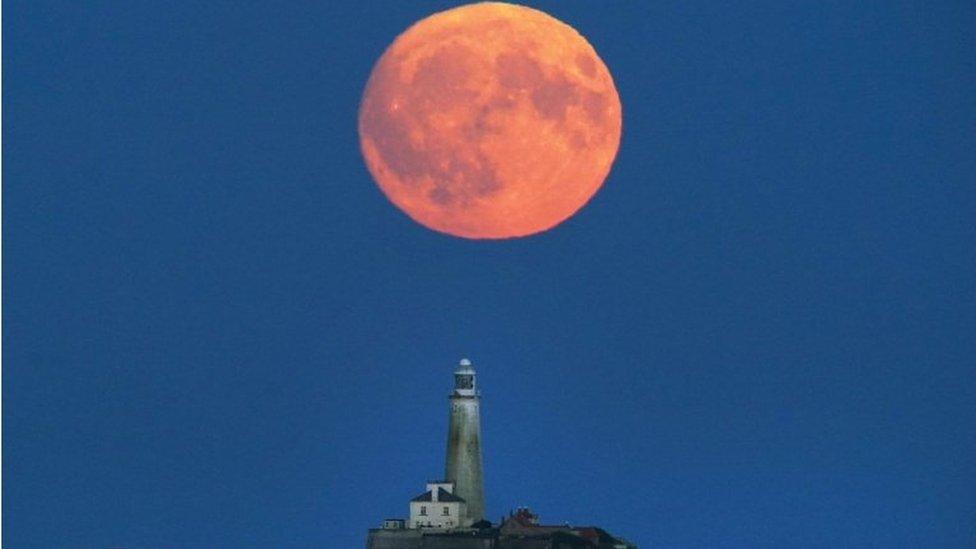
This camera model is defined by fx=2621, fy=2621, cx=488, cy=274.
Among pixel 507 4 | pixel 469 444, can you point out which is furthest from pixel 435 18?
pixel 469 444

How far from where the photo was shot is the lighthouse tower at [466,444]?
123 metres

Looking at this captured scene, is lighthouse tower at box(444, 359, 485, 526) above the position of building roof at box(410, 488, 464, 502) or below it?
above

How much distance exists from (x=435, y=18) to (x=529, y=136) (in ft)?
51.8

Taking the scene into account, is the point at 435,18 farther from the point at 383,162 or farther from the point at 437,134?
the point at 437,134

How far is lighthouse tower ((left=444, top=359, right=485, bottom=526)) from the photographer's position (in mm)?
123062

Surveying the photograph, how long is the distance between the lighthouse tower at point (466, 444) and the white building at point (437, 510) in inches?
45.7

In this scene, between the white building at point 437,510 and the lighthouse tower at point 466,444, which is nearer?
the white building at point 437,510

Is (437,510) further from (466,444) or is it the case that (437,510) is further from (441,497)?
(466,444)

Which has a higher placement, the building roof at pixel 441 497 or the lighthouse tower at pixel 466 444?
the lighthouse tower at pixel 466 444

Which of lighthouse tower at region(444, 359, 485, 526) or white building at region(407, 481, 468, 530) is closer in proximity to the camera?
white building at region(407, 481, 468, 530)

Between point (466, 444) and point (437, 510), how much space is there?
5.42 metres

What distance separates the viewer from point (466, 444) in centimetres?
12462

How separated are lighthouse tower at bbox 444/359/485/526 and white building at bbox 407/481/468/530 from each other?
3.81 feet

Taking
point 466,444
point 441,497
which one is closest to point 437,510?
point 441,497
